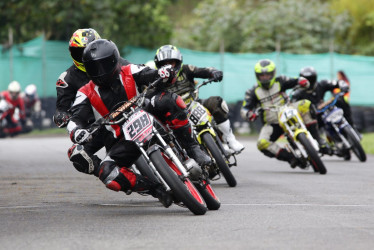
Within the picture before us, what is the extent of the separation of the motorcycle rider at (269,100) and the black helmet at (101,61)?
225 inches

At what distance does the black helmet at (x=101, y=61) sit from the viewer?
828 cm

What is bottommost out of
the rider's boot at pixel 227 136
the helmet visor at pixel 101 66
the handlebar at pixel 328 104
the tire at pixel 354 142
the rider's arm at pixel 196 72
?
the tire at pixel 354 142

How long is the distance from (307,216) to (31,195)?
3630 mm

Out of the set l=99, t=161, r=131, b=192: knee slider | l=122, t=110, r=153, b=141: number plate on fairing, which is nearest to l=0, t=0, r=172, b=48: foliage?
l=99, t=161, r=131, b=192: knee slider

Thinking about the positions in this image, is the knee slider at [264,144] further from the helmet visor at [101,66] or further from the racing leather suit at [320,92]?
the helmet visor at [101,66]

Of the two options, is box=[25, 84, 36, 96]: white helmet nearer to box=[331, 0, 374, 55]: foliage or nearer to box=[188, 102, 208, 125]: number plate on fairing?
box=[331, 0, 374, 55]: foliage

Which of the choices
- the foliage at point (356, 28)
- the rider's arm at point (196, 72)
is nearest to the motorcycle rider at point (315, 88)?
the rider's arm at point (196, 72)

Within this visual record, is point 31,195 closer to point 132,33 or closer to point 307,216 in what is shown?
point 307,216

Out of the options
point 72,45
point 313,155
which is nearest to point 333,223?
point 72,45

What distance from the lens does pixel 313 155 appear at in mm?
13281

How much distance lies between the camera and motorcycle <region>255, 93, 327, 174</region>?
13328 millimetres

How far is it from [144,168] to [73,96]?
72.6 inches

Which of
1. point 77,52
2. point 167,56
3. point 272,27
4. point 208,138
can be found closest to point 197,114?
point 208,138

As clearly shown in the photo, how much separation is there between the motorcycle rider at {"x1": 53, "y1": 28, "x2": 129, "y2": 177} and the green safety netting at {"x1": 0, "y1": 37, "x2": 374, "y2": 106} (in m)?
18.2
